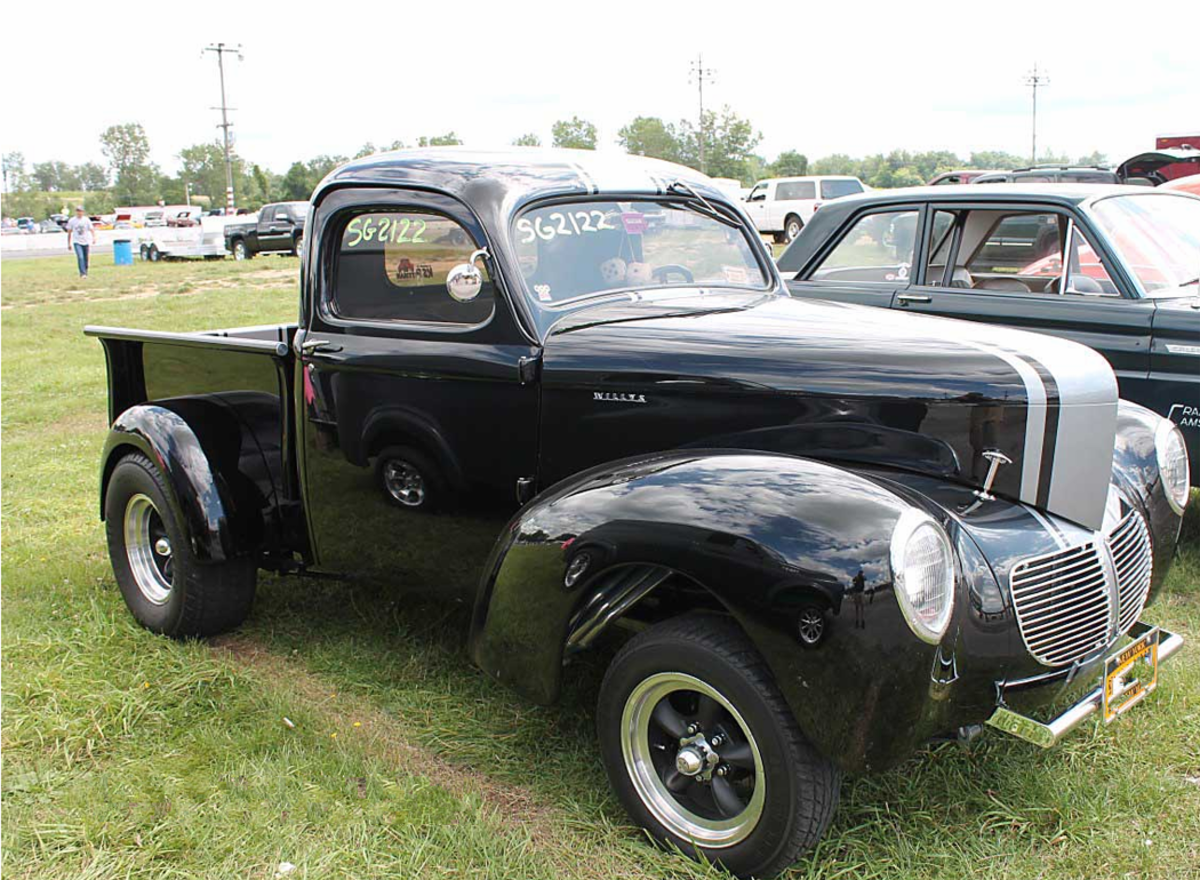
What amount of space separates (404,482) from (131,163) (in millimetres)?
104935

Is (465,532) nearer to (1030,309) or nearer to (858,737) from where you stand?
(858,737)

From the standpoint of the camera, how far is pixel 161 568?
14.6 ft

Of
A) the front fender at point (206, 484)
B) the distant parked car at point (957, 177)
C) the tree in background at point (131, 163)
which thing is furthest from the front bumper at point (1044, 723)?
the tree in background at point (131, 163)

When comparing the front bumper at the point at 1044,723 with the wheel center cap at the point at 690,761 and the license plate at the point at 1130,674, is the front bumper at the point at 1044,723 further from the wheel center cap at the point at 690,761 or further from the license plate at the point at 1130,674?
the wheel center cap at the point at 690,761

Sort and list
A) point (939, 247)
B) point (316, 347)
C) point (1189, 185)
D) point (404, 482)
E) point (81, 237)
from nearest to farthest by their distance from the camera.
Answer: point (404, 482)
point (316, 347)
point (939, 247)
point (1189, 185)
point (81, 237)

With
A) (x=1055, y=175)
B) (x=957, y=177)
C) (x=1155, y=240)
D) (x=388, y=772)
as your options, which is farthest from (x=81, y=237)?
(x=388, y=772)

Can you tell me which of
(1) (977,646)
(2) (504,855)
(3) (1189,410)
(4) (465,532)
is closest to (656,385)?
(4) (465,532)

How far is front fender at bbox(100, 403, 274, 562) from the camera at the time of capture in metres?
3.97

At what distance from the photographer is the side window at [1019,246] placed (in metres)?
5.61

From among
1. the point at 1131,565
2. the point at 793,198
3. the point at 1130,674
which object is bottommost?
the point at 1130,674

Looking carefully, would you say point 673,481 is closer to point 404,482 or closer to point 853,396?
point 853,396

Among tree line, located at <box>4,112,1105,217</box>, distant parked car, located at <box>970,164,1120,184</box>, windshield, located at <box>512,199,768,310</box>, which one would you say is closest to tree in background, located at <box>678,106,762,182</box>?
tree line, located at <box>4,112,1105,217</box>

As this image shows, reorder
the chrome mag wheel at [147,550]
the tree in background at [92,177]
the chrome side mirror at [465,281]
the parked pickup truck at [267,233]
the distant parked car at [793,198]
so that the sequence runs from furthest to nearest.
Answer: the tree in background at [92,177] → the parked pickup truck at [267,233] → the distant parked car at [793,198] → the chrome mag wheel at [147,550] → the chrome side mirror at [465,281]

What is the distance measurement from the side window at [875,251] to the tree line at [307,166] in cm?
3050
